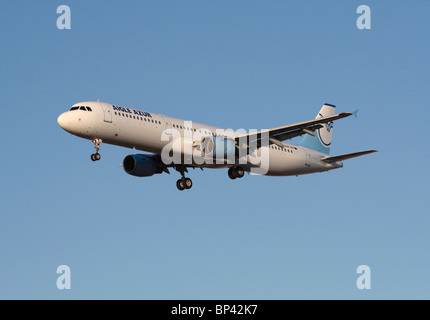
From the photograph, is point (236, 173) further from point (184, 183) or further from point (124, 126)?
point (124, 126)

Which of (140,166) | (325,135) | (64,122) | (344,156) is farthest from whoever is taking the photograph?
(325,135)

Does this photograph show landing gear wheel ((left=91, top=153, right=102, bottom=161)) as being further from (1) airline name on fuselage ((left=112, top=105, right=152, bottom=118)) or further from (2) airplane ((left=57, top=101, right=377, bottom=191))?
(1) airline name on fuselage ((left=112, top=105, right=152, bottom=118))

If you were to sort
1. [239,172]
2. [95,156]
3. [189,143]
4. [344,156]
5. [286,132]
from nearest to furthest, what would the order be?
1. [95,156]
2. [189,143]
3. [286,132]
4. [239,172]
5. [344,156]

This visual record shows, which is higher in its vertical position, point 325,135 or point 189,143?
point 325,135

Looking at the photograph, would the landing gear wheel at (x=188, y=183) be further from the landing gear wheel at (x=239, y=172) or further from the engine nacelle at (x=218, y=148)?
the engine nacelle at (x=218, y=148)

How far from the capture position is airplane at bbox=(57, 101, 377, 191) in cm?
5003

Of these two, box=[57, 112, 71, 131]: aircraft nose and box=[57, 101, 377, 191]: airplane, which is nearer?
box=[57, 112, 71, 131]: aircraft nose

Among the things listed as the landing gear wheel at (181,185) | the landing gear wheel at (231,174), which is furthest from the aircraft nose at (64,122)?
the landing gear wheel at (231,174)

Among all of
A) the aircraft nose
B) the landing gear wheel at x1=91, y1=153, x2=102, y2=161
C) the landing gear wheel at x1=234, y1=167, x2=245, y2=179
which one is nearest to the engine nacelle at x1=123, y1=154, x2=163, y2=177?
the landing gear wheel at x1=234, y1=167, x2=245, y2=179

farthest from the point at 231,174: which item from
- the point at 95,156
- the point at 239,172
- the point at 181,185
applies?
the point at 95,156

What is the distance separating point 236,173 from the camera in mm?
56250

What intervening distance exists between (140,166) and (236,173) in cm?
717

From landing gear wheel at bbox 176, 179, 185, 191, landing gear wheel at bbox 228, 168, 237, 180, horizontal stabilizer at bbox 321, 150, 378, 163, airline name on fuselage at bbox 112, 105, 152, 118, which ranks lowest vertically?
landing gear wheel at bbox 176, 179, 185, 191

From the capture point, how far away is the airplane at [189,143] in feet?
164
